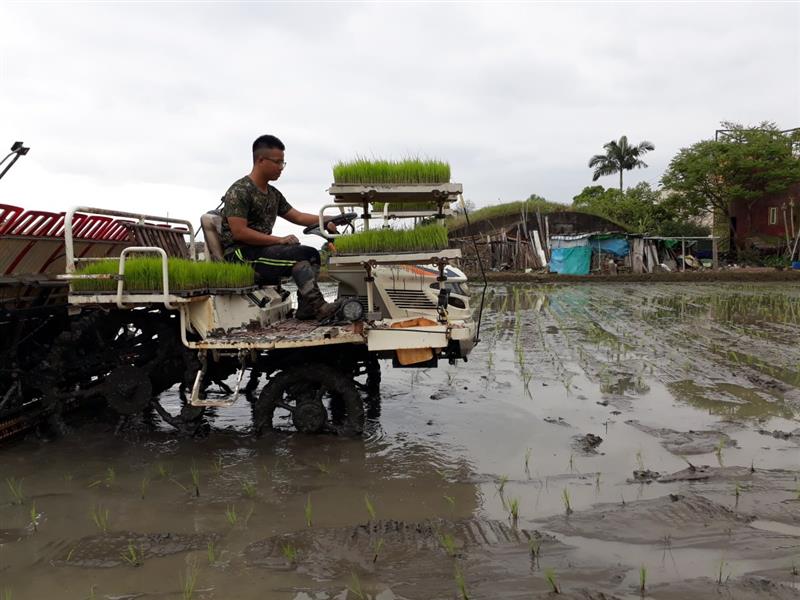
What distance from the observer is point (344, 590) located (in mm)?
2891

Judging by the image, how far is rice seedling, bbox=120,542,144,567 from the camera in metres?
3.17

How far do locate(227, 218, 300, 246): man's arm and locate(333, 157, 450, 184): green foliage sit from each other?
788mm

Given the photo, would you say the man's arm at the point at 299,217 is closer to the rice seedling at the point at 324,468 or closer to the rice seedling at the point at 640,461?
the rice seedling at the point at 324,468

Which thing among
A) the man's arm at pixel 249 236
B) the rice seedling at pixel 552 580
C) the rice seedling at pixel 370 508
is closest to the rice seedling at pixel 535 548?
the rice seedling at pixel 552 580

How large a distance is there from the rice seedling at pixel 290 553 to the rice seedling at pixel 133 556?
75cm

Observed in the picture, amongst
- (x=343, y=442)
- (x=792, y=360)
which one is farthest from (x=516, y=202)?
(x=343, y=442)

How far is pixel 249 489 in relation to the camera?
416cm

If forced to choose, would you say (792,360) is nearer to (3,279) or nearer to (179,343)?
(179,343)

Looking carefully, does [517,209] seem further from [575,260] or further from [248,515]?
[248,515]

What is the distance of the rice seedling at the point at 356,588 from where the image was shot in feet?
9.23

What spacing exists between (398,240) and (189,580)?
2940mm

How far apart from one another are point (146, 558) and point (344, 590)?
1.16 metres

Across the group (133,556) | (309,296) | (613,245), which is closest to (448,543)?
(133,556)

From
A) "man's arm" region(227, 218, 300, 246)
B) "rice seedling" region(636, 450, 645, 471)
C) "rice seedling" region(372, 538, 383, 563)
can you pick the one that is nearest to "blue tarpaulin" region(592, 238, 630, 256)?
"rice seedling" region(636, 450, 645, 471)
